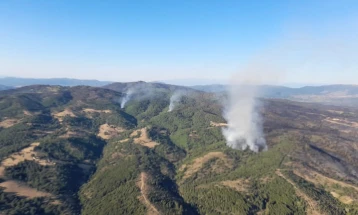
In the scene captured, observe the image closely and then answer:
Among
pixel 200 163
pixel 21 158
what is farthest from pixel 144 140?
pixel 21 158

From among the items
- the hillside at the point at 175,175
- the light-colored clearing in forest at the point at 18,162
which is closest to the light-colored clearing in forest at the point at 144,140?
the hillside at the point at 175,175

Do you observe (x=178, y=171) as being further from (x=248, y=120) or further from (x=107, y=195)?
(x=248, y=120)

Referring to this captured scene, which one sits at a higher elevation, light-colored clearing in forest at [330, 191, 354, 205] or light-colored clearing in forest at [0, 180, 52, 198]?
light-colored clearing in forest at [330, 191, 354, 205]

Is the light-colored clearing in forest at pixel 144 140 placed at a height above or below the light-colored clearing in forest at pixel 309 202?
above

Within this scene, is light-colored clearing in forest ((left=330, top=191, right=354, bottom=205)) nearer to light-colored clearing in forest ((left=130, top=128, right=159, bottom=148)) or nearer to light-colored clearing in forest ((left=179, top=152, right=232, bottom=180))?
light-colored clearing in forest ((left=179, top=152, right=232, bottom=180))

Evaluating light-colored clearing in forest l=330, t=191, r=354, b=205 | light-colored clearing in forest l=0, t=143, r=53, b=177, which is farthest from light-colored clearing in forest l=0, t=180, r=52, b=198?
A: light-colored clearing in forest l=330, t=191, r=354, b=205

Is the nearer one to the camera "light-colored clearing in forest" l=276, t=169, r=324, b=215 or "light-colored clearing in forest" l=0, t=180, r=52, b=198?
"light-colored clearing in forest" l=276, t=169, r=324, b=215

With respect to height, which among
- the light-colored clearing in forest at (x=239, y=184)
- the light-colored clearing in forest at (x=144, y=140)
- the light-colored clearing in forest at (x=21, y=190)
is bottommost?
the light-colored clearing in forest at (x=21, y=190)

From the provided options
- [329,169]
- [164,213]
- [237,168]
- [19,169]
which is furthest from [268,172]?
[19,169]

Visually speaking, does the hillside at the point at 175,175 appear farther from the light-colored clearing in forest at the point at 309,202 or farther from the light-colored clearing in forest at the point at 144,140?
the light-colored clearing in forest at the point at 144,140
